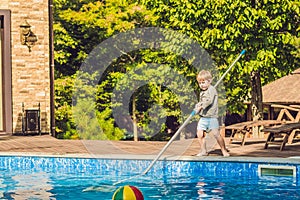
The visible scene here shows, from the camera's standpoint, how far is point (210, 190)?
9430mm

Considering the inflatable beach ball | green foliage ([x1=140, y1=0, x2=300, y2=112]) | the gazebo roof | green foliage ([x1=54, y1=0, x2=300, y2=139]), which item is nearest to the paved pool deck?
the inflatable beach ball

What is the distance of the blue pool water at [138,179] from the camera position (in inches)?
359

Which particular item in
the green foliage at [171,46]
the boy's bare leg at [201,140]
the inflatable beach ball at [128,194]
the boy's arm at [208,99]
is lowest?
the inflatable beach ball at [128,194]

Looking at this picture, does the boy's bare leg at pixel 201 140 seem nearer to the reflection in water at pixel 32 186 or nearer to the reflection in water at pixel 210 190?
the reflection in water at pixel 210 190

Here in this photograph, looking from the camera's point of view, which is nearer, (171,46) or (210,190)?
(210,190)

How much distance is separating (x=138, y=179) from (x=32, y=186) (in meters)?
1.62

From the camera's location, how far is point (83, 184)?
33.4ft

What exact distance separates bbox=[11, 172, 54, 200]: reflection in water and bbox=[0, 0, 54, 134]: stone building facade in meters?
5.61

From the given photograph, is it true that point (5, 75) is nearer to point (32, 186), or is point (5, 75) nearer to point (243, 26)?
point (243, 26)

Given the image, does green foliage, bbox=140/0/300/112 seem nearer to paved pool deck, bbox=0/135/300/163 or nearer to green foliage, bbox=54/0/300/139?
green foliage, bbox=54/0/300/139

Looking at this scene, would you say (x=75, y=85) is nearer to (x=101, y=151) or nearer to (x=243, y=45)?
(x=243, y=45)

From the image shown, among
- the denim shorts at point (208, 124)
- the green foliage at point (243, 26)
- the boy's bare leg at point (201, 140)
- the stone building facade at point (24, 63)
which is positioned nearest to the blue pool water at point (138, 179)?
the boy's bare leg at point (201, 140)

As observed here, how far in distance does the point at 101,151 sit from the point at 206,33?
804 cm

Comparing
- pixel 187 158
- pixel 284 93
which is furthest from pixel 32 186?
pixel 284 93
